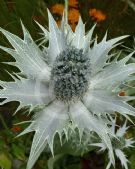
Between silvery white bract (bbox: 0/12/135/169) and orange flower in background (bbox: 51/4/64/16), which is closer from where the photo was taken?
silvery white bract (bbox: 0/12/135/169)

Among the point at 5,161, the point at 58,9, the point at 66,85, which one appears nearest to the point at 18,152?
the point at 5,161

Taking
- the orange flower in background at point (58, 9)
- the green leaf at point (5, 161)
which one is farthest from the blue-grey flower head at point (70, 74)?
the orange flower in background at point (58, 9)

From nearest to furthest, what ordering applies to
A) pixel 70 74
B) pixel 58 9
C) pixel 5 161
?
1. pixel 70 74
2. pixel 5 161
3. pixel 58 9

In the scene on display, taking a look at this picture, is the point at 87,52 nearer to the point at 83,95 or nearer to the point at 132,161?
the point at 83,95

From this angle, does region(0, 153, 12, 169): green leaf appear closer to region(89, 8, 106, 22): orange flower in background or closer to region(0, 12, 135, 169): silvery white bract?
region(0, 12, 135, 169): silvery white bract

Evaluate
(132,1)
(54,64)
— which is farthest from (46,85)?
(132,1)

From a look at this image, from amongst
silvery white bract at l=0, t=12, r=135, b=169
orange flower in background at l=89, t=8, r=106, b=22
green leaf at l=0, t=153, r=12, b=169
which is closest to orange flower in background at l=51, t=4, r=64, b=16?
orange flower in background at l=89, t=8, r=106, b=22

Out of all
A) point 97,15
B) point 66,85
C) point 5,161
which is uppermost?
point 97,15

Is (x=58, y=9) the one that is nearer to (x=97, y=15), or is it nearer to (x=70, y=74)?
(x=97, y=15)
